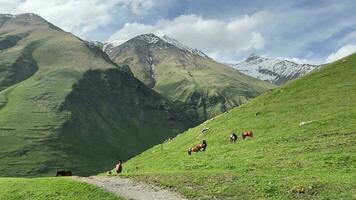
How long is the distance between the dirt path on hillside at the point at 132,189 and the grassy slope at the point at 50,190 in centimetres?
122

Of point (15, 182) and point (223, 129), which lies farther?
point (223, 129)

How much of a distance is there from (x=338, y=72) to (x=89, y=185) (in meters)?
68.7

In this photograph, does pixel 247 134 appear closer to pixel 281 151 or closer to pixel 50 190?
pixel 281 151

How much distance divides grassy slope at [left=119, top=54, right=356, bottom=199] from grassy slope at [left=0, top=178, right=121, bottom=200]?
5520mm

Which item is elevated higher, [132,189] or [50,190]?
[50,190]

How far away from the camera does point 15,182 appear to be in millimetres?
46094

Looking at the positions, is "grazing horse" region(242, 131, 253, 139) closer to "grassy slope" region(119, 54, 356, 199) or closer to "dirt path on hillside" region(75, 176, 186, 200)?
"grassy slope" region(119, 54, 356, 199)

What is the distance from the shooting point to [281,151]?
2175 inches

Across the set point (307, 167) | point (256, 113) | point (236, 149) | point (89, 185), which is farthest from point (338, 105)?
point (89, 185)

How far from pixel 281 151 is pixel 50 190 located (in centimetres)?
2588

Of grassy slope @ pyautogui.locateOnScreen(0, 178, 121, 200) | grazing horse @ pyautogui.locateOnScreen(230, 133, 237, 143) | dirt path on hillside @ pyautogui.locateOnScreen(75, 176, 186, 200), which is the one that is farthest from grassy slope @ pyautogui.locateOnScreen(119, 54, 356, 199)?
grassy slope @ pyautogui.locateOnScreen(0, 178, 121, 200)

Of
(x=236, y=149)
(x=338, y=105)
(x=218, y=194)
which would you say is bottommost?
(x=218, y=194)

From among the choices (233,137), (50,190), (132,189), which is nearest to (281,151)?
(233,137)

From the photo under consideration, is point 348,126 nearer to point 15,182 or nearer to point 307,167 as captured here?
point 307,167
